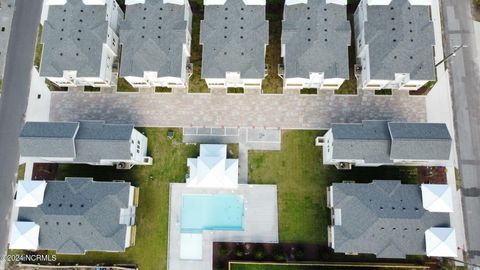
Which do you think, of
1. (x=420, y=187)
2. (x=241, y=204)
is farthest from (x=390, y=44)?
(x=241, y=204)

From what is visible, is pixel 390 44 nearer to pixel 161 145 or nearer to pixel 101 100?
pixel 161 145

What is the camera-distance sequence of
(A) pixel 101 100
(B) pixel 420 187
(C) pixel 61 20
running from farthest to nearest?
(A) pixel 101 100
(C) pixel 61 20
(B) pixel 420 187

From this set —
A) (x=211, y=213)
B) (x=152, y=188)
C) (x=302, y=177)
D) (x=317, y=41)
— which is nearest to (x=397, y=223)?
(x=302, y=177)

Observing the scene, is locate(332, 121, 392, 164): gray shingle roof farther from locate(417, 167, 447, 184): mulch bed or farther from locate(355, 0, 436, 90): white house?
locate(355, 0, 436, 90): white house

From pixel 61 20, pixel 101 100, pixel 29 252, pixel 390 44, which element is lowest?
pixel 29 252


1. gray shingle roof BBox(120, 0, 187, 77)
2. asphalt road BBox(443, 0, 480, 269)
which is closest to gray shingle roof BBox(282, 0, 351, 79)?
gray shingle roof BBox(120, 0, 187, 77)

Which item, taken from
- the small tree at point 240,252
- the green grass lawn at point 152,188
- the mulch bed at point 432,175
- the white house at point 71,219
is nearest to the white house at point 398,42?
the mulch bed at point 432,175

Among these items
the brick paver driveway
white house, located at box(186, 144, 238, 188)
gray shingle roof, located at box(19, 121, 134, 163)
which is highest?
the brick paver driveway
